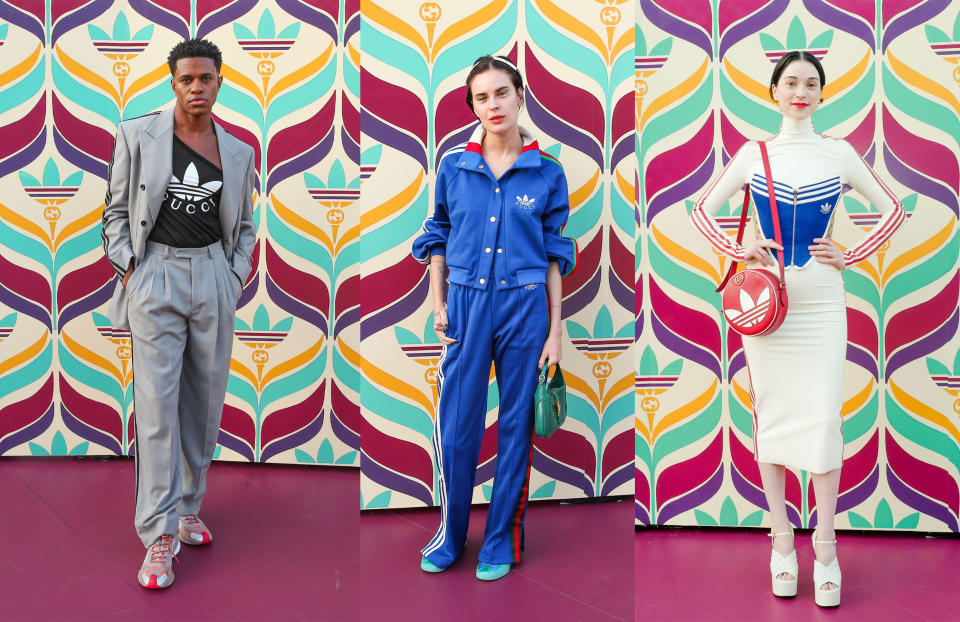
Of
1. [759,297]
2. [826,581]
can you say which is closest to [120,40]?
[759,297]

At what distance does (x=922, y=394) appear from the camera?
355cm

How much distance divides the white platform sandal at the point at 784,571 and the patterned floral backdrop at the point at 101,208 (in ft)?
7.19

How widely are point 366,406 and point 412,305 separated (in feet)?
1.73

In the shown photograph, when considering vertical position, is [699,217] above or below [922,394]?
above

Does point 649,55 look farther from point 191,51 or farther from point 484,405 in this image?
point 191,51

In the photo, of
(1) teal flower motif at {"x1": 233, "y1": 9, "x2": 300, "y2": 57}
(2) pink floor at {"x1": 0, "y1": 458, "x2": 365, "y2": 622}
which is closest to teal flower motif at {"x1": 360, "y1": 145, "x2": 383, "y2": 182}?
(1) teal flower motif at {"x1": 233, "y1": 9, "x2": 300, "y2": 57}

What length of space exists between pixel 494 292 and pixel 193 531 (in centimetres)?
164

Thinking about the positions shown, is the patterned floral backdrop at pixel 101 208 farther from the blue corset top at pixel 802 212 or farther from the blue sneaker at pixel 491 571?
the blue corset top at pixel 802 212

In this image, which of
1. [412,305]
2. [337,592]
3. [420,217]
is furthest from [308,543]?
[420,217]

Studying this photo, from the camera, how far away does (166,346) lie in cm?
312

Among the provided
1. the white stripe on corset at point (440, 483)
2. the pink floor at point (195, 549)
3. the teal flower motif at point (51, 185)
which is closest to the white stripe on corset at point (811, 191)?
the white stripe on corset at point (440, 483)

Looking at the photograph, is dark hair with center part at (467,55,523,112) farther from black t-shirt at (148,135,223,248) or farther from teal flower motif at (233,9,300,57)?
teal flower motif at (233,9,300,57)

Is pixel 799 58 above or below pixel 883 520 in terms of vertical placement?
above

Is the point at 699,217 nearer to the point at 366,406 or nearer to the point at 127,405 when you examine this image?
the point at 366,406
